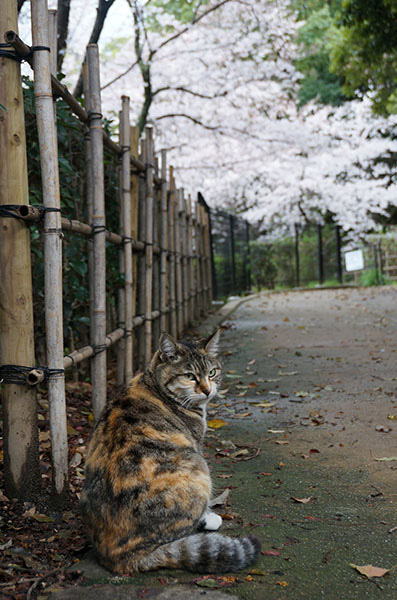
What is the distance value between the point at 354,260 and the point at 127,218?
16667 millimetres

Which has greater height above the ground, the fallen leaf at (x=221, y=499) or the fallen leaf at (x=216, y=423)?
the fallen leaf at (x=216, y=423)

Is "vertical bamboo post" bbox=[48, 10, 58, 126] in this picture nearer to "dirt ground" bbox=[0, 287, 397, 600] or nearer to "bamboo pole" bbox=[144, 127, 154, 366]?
"dirt ground" bbox=[0, 287, 397, 600]

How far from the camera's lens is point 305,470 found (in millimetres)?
3592

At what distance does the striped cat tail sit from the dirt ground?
4 centimetres

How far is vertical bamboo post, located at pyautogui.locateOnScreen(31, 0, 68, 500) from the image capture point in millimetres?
3006

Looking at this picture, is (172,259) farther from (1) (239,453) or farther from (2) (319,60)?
(2) (319,60)

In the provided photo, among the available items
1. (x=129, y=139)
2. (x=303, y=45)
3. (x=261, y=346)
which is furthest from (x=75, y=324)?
(x=303, y=45)

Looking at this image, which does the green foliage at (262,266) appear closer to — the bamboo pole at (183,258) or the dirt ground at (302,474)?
the bamboo pole at (183,258)

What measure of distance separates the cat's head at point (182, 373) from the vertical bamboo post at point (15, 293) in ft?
2.23

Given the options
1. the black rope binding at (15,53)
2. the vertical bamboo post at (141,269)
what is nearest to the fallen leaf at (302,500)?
the black rope binding at (15,53)

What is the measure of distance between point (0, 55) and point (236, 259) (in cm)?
1446

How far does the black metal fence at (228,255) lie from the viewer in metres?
14.5

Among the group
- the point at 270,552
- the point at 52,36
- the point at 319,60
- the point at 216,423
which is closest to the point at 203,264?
the point at 216,423

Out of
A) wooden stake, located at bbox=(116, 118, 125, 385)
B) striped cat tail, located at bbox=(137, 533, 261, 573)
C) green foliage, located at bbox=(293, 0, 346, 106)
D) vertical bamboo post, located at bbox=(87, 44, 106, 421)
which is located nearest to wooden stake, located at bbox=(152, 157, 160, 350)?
wooden stake, located at bbox=(116, 118, 125, 385)
